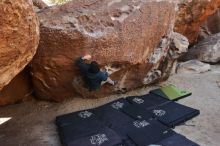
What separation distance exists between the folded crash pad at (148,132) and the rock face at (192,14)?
3981mm

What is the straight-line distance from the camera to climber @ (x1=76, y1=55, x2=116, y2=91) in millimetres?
4461

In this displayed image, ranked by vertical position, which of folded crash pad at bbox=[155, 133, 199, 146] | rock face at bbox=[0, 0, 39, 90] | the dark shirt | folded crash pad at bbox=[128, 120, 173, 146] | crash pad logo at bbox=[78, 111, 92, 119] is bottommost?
folded crash pad at bbox=[155, 133, 199, 146]

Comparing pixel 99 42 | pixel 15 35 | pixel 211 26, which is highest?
pixel 15 35

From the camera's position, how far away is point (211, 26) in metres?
8.93

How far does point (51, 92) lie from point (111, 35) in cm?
130

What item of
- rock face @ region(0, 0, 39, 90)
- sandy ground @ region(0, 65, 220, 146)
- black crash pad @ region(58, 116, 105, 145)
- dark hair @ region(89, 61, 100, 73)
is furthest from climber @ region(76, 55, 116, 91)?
rock face @ region(0, 0, 39, 90)

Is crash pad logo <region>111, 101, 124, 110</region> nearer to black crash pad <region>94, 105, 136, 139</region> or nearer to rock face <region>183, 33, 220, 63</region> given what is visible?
black crash pad <region>94, 105, 136, 139</region>

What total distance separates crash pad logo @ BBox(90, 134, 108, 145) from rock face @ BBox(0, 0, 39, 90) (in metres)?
1.27

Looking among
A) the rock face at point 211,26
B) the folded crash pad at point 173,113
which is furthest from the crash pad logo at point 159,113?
the rock face at point 211,26

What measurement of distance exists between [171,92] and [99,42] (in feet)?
5.00

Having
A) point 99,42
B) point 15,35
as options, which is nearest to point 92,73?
point 99,42

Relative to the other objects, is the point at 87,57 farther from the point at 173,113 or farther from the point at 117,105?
the point at 173,113

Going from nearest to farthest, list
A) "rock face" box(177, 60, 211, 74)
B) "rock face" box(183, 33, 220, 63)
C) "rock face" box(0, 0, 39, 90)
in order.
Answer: "rock face" box(0, 0, 39, 90) < "rock face" box(177, 60, 211, 74) < "rock face" box(183, 33, 220, 63)

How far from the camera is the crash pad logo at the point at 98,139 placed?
380cm
